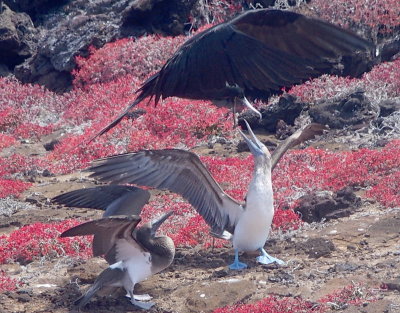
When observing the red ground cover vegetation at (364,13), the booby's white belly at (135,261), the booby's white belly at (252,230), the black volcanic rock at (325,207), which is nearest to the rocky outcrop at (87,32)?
the red ground cover vegetation at (364,13)

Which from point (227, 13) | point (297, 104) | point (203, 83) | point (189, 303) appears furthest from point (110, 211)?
point (227, 13)

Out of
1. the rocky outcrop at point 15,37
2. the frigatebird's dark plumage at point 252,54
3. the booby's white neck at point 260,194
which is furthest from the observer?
the rocky outcrop at point 15,37

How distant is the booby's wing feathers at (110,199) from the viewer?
279 inches

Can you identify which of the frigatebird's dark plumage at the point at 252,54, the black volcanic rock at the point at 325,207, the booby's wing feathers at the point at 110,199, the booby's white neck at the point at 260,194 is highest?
the frigatebird's dark plumage at the point at 252,54

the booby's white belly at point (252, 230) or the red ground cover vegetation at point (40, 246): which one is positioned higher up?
the booby's white belly at point (252, 230)

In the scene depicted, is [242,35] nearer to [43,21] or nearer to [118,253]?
[118,253]

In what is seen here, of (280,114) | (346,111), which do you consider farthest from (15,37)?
(346,111)

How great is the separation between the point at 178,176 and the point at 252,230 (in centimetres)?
77

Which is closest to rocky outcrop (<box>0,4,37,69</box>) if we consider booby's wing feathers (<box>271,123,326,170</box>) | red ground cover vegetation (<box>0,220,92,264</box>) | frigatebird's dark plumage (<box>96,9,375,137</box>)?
red ground cover vegetation (<box>0,220,92,264</box>)

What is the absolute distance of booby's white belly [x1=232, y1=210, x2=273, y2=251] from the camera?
7.12m

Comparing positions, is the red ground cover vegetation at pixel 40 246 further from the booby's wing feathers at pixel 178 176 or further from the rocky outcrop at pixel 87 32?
the rocky outcrop at pixel 87 32

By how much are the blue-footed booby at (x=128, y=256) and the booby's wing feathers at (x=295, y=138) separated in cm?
142

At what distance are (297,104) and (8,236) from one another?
4.48 meters

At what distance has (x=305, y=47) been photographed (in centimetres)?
771
